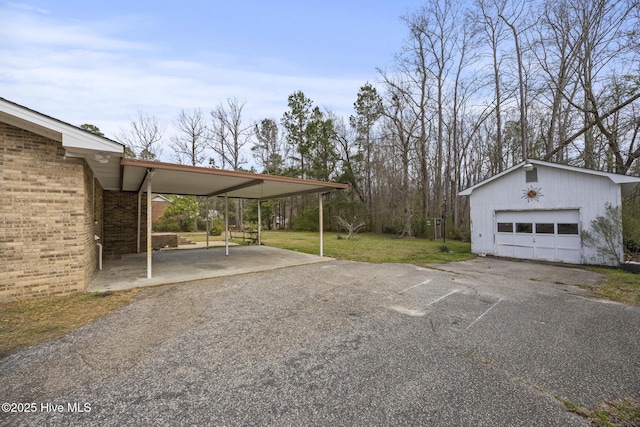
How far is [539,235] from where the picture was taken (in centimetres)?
980

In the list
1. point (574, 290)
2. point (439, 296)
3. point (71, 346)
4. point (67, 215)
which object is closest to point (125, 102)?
point (67, 215)

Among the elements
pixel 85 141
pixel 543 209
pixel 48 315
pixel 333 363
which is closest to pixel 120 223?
pixel 85 141

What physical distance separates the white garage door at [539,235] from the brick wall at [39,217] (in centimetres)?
1290

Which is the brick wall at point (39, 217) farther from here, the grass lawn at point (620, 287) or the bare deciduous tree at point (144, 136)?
the bare deciduous tree at point (144, 136)

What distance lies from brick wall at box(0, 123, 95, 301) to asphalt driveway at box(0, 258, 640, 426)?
1622mm

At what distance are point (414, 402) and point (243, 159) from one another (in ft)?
86.5

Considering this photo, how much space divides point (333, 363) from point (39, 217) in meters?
5.69

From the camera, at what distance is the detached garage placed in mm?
8531

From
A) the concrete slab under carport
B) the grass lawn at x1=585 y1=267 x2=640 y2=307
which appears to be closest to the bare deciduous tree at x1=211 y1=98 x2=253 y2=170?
the concrete slab under carport

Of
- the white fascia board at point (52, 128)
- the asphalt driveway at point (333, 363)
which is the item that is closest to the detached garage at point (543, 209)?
the asphalt driveway at point (333, 363)

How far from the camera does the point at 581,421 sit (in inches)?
80.7

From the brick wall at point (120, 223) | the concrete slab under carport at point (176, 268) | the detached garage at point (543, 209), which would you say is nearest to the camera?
the concrete slab under carport at point (176, 268)

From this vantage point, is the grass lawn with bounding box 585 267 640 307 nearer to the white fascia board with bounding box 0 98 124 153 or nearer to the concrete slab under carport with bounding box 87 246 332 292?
the concrete slab under carport with bounding box 87 246 332 292

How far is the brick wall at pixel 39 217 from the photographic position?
466 centimetres
